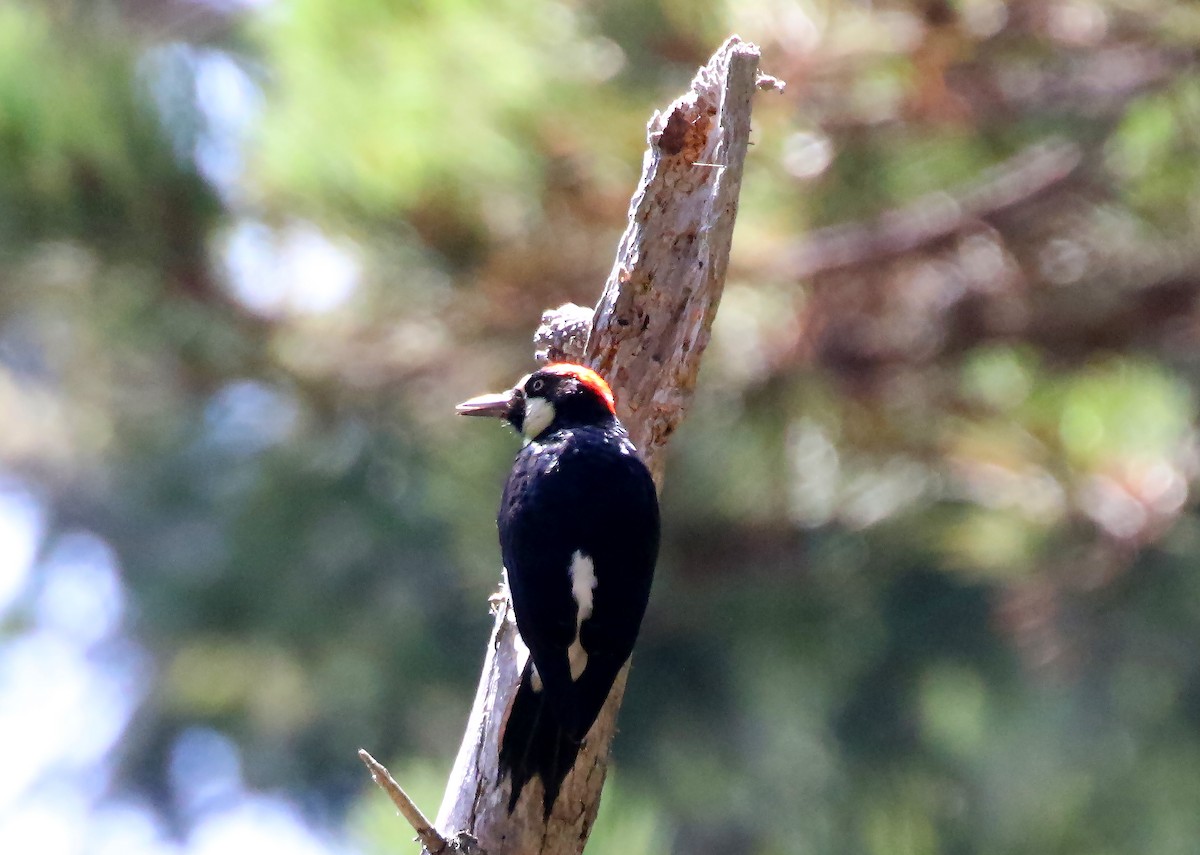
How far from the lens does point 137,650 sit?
7617 millimetres

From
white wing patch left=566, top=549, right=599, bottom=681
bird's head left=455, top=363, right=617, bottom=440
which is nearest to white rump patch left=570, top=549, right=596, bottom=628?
white wing patch left=566, top=549, right=599, bottom=681

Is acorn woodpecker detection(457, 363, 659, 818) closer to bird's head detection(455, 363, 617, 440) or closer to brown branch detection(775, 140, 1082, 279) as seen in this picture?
bird's head detection(455, 363, 617, 440)

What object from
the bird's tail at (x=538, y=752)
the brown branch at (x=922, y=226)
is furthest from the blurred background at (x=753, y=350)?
the bird's tail at (x=538, y=752)

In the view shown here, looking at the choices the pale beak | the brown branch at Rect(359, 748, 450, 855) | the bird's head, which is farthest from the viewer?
the pale beak

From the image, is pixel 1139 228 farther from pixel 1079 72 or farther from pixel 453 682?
pixel 453 682

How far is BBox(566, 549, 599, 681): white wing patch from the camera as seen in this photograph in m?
1.90

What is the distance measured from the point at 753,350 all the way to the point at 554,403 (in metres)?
1.91

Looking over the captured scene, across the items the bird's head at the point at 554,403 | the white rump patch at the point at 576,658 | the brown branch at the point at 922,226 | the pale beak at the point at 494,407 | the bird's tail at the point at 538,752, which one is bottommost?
the bird's tail at the point at 538,752

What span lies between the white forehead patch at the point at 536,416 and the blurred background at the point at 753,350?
0.58 meters

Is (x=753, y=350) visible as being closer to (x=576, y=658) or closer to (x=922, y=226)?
(x=922, y=226)

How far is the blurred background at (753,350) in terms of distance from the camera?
11.9 feet

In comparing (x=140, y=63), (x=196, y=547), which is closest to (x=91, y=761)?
(x=196, y=547)

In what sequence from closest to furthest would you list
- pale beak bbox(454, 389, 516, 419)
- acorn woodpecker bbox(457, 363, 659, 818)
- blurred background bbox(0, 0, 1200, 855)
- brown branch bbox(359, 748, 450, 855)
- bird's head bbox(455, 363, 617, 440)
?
brown branch bbox(359, 748, 450, 855), acorn woodpecker bbox(457, 363, 659, 818), bird's head bbox(455, 363, 617, 440), pale beak bbox(454, 389, 516, 419), blurred background bbox(0, 0, 1200, 855)

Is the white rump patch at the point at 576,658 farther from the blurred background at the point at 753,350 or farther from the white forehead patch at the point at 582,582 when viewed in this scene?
the blurred background at the point at 753,350
